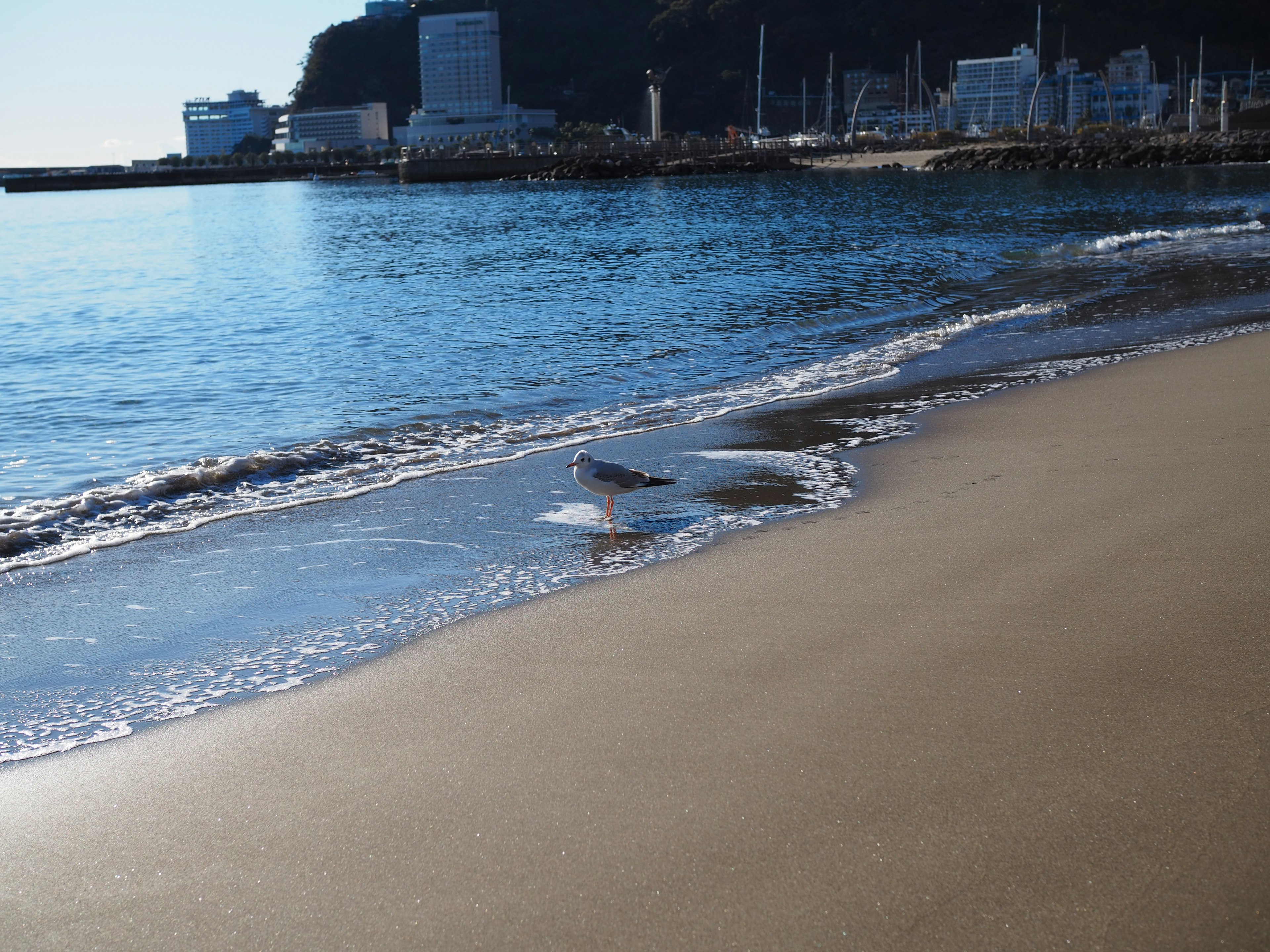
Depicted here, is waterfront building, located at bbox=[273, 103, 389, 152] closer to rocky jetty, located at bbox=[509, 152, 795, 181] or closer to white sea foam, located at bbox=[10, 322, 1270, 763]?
rocky jetty, located at bbox=[509, 152, 795, 181]

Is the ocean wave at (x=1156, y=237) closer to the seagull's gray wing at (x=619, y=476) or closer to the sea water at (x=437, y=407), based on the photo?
the sea water at (x=437, y=407)

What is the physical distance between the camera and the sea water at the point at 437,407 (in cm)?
419

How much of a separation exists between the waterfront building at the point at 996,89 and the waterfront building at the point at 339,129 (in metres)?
79.4

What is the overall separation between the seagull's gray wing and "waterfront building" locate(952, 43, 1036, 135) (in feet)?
412

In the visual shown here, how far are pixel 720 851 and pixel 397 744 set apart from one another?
1.06 m

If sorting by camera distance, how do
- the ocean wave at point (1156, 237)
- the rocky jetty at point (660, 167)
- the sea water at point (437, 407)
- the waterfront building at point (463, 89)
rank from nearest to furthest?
the sea water at point (437, 407)
the ocean wave at point (1156, 237)
the rocky jetty at point (660, 167)
the waterfront building at point (463, 89)

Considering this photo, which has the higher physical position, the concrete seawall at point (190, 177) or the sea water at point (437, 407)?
the concrete seawall at point (190, 177)

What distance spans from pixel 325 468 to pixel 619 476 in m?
2.84

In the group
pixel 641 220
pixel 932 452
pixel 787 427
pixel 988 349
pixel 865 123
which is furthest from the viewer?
pixel 865 123

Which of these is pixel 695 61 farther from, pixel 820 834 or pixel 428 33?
pixel 820 834

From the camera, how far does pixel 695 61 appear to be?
13725cm

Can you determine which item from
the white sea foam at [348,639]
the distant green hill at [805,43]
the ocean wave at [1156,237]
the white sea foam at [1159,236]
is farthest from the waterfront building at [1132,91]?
the white sea foam at [348,639]

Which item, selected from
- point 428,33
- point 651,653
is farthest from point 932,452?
point 428,33

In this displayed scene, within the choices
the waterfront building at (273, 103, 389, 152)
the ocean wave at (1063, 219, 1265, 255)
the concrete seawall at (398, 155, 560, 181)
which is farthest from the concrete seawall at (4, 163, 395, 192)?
the ocean wave at (1063, 219, 1265, 255)
